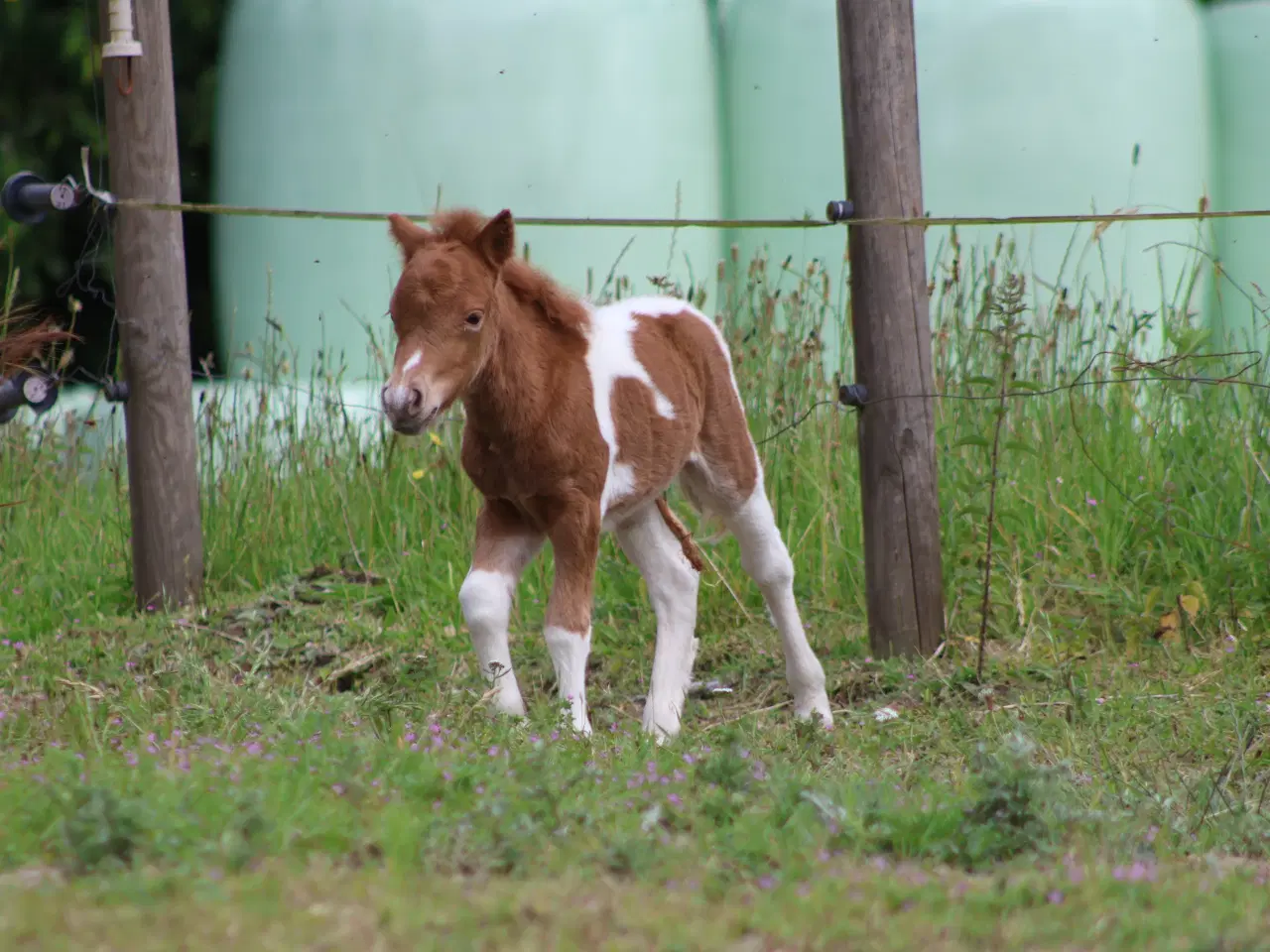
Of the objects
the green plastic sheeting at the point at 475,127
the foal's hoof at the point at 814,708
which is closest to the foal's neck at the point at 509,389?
the foal's hoof at the point at 814,708

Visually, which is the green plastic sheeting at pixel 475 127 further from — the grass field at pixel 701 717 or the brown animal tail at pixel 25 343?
the brown animal tail at pixel 25 343

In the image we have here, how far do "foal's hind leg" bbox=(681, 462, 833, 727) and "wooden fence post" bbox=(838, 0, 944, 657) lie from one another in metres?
0.59

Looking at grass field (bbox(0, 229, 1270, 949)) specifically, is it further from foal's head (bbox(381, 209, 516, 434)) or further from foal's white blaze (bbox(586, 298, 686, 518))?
foal's head (bbox(381, 209, 516, 434))

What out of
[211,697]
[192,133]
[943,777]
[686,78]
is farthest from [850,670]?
[192,133]

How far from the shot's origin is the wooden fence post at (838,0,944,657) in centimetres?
534

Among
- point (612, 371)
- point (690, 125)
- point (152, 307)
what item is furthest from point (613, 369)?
point (690, 125)

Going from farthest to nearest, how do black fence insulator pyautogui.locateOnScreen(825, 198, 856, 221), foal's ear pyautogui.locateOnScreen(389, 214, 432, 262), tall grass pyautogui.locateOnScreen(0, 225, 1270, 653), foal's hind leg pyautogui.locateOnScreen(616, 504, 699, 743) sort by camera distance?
tall grass pyautogui.locateOnScreen(0, 225, 1270, 653) < black fence insulator pyautogui.locateOnScreen(825, 198, 856, 221) < foal's hind leg pyautogui.locateOnScreen(616, 504, 699, 743) < foal's ear pyautogui.locateOnScreen(389, 214, 432, 262)

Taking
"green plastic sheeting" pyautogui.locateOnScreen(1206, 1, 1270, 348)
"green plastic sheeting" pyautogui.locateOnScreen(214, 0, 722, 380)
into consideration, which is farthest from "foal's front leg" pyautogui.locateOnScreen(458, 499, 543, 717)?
"green plastic sheeting" pyautogui.locateOnScreen(1206, 1, 1270, 348)

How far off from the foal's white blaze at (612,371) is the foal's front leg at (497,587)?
258 mm

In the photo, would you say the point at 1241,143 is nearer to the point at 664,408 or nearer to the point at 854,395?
the point at 854,395

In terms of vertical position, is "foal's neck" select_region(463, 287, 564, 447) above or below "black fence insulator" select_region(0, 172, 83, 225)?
below

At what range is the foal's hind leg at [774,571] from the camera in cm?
497

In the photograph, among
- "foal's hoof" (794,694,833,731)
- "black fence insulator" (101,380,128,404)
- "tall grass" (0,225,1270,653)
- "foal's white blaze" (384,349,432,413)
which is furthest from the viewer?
"tall grass" (0,225,1270,653)

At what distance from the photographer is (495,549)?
4.32 m
